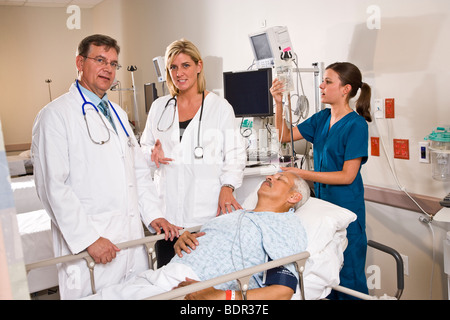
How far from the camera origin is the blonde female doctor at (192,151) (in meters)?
1.82

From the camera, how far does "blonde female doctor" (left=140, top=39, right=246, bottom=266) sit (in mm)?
1818

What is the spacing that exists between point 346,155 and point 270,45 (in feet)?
3.86

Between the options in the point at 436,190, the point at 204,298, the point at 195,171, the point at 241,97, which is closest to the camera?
the point at 204,298

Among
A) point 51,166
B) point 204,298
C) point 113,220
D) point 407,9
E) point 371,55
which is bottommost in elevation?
point 204,298

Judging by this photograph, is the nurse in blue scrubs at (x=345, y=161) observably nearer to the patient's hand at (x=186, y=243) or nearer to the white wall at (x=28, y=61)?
the patient's hand at (x=186, y=243)

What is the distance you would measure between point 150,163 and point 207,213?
344 millimetres

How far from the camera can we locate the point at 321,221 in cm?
157

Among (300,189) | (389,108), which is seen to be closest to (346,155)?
(300,189)

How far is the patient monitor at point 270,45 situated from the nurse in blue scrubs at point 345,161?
0.67 metres

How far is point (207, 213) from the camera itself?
72.6 inches

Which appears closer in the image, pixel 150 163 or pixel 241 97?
pixel 150 163
